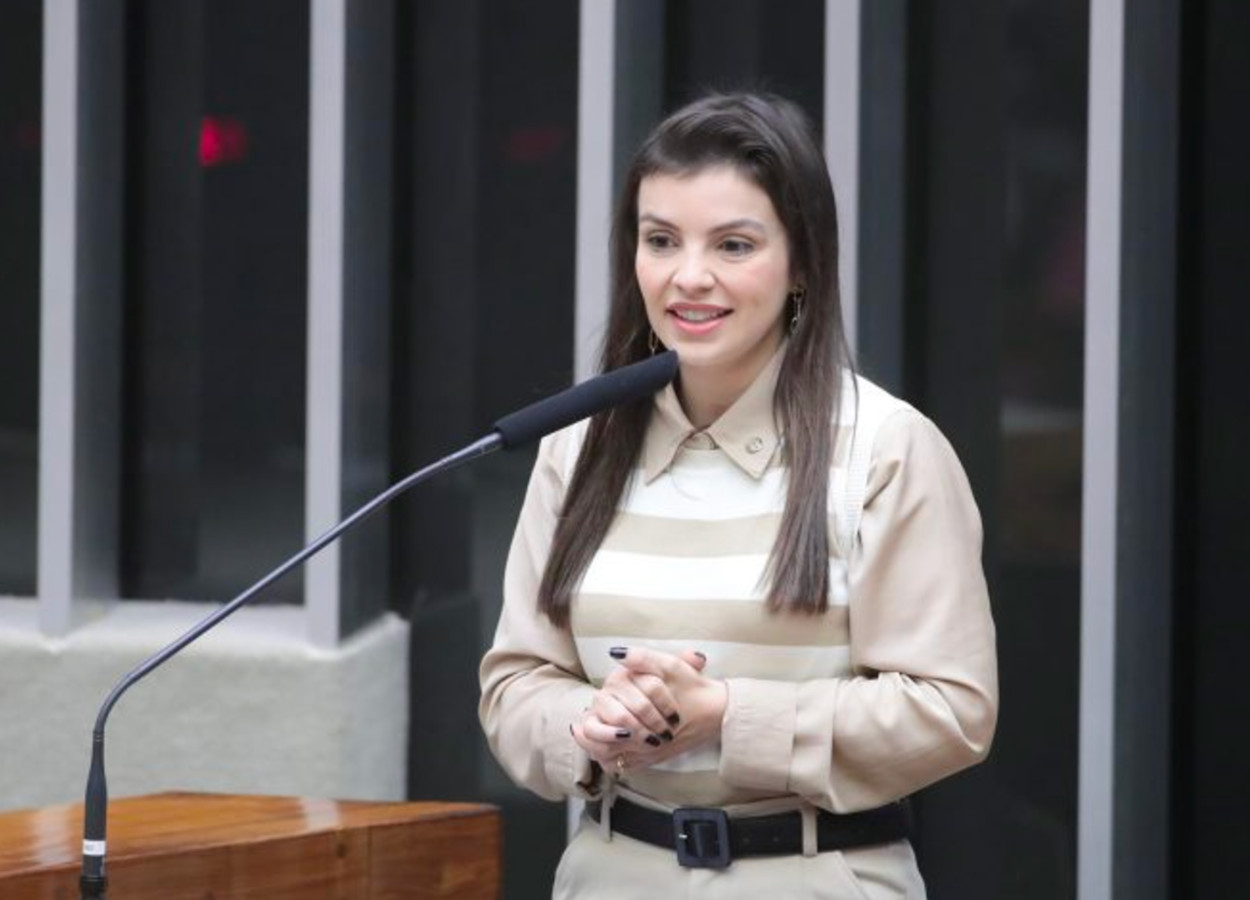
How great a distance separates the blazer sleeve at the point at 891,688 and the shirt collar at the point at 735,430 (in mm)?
142

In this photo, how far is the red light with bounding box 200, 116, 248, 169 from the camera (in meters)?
5.02

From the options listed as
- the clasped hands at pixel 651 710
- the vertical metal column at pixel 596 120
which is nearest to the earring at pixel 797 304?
the clasped hands at pixel 651 710

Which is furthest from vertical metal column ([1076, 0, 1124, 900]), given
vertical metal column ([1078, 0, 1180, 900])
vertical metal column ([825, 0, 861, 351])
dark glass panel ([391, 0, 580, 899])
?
dark glass panel ([391, 0, 580, 899])

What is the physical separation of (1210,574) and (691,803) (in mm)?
1895

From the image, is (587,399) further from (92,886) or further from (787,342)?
(92,886)

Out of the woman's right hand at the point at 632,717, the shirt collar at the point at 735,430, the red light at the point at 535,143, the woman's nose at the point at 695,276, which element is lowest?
the woman's right hand at the point at 632,717

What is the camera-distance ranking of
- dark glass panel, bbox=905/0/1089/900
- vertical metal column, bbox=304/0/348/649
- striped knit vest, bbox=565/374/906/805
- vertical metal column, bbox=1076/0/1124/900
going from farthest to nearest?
vertical metal column, bbox=304/0/348/649, dark glass panel, bbox=905/0/1089/900, vertical metal column, bbox=1076/0/1124/900, striped knit vest, bbox=565/374/906/805

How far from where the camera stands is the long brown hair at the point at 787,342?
2613mm

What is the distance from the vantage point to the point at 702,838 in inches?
102

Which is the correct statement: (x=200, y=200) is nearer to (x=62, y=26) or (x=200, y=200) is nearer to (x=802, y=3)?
(x=62, y=26)

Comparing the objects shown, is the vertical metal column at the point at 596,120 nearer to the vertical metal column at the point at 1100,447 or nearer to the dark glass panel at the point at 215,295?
the dark glass panel at the point at 215,295

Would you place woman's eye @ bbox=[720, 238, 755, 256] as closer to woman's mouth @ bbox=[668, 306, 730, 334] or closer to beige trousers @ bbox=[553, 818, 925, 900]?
woman's mouth @ bbox=[668, 306, 730, 334]

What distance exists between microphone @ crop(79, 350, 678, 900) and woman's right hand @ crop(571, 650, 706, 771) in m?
0.28

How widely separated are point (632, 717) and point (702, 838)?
0.60ft
